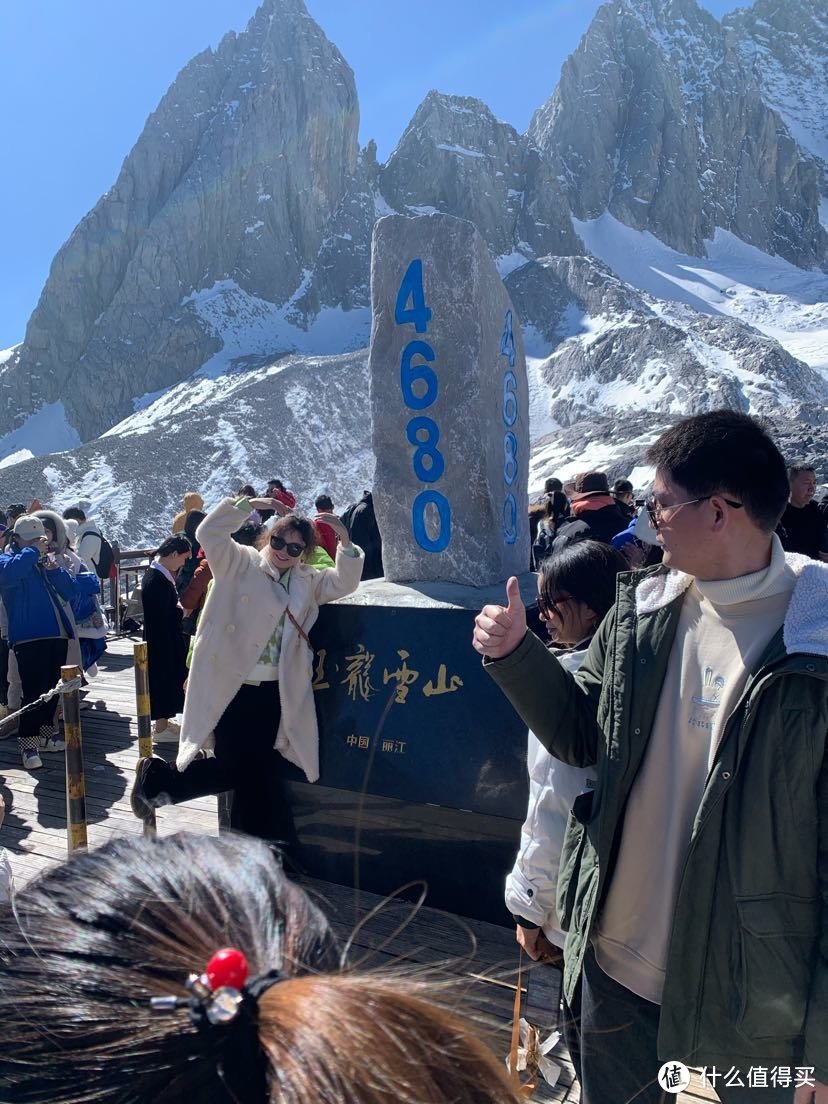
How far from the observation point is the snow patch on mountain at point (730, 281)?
58719mm

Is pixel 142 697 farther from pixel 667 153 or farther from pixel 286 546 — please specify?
pixel 667 153

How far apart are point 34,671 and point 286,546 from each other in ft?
8.07

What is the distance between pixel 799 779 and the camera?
3.52 feet

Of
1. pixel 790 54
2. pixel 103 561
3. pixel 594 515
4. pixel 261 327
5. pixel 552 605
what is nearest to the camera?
pixel 552 605

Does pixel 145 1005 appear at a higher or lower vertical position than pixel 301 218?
lower

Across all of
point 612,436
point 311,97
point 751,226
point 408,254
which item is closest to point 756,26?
point 751,226

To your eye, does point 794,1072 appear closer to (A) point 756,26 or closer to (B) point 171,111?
(B) point 171,111

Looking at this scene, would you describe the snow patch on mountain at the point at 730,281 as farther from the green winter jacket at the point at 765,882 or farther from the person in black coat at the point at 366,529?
the green winter jacket at the point at 765,882

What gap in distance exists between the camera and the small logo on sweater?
1198 mm

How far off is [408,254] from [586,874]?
3329 mm

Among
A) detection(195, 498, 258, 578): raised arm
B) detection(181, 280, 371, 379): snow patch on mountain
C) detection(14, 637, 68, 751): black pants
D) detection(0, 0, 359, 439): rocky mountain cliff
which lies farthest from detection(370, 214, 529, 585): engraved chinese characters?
detection(0, 0, 359, 439): rocky mountain cliff

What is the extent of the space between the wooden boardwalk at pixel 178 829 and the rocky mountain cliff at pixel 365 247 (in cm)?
3667

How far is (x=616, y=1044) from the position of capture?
1.31m

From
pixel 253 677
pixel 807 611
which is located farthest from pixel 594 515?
pixel 807 611
